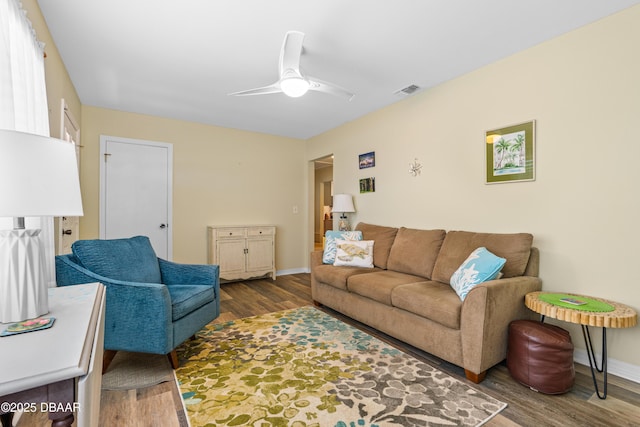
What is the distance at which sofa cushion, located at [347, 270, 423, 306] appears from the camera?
258cm

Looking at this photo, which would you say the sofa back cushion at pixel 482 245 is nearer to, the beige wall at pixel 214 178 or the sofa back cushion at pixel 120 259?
the sofa back cushion at pixel 120 259

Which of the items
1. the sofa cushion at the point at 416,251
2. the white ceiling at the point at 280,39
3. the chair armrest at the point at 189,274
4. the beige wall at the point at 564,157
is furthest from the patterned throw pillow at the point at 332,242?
the white ceiling at the point at 280,39

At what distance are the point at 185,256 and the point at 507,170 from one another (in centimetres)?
425

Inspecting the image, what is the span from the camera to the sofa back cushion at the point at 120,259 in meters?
2.05

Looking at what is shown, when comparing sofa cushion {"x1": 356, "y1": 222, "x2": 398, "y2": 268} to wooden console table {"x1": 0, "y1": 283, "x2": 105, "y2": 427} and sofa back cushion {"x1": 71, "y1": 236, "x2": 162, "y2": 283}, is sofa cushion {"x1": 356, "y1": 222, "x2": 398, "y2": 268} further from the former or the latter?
wooden console table {"x1": 0, "y1": 283, "x2": 105, "y2": 427}

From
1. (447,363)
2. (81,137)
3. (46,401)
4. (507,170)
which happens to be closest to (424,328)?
(447,363)

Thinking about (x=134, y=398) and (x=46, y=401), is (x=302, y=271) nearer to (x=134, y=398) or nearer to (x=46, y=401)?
(x=134, y=398)

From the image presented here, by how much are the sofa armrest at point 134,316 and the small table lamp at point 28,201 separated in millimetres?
835

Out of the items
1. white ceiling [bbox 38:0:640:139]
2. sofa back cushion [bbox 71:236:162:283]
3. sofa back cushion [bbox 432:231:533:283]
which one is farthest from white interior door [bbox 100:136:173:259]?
sofa back cushion [bbox 432:231:533:283]

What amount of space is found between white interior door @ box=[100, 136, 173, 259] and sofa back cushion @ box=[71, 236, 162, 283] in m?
1.77

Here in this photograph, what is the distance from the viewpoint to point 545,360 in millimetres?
1804

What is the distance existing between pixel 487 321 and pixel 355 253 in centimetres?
166

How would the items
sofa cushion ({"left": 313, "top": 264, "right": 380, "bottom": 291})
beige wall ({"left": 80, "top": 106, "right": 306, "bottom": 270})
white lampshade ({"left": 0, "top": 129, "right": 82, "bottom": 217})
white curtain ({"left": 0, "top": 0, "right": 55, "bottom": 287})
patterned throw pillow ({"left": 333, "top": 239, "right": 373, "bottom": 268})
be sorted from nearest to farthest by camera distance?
white lampshade ({"left": 0, "top": 129, "right": 82, "bottom": 217}) → white curtain ({"left": 0, "top": 0, "right": 55, "bottom": 287}) → sofa cushion ({"left": 313, "top": 264, "right": 380, "bottom": 291}) → patterned throw pillow ({"left": 333, "top": 239, "right": 373, "bottom": 268}) → beige wall ({"left": 80, "top": 106, "right": 306, "bottom": 270})

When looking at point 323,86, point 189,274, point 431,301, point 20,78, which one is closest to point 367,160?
point 323,86
